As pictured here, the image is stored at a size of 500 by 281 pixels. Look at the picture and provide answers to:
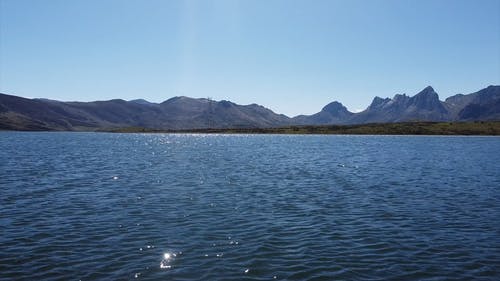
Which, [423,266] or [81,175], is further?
[81,175]

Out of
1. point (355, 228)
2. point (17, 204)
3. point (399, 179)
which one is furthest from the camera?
point (399, 179)

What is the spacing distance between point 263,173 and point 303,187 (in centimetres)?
1675

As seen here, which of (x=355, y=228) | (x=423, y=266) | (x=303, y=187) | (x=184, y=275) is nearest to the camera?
(x=184, y=275)

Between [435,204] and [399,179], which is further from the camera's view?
[399,179]

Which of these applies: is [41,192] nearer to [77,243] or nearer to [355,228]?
[77,243]

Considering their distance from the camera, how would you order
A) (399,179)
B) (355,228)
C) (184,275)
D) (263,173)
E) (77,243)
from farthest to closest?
(263,173)
(399,179)
(355,228)
(77,243)
(184,275)

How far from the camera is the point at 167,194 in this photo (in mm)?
45719

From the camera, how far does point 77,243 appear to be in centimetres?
2662

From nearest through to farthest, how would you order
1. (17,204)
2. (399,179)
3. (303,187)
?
(17,204), (303,187), (399,179)

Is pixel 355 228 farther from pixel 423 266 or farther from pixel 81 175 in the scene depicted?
pixel 81 175

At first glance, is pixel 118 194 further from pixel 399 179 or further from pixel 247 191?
pixel 399 179

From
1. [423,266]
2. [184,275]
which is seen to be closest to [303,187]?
[423,266]

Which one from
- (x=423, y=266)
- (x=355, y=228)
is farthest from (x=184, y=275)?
(x=355, y=228)

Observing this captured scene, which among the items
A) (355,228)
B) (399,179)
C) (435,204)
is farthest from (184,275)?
(399,179)
